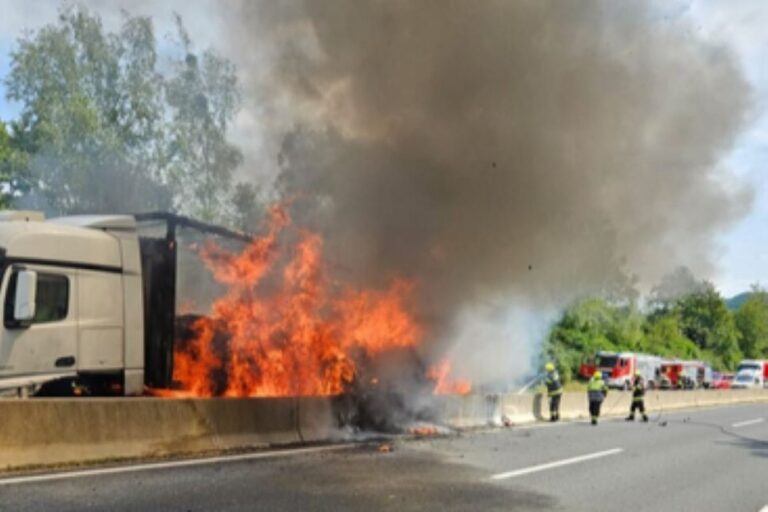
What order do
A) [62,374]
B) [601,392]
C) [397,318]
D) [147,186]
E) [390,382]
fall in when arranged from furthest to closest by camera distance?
[147,186] < [601,392] < [397,318] < [390,382] < [62,374]

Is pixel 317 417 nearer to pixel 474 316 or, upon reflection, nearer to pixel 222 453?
pixel 222 453

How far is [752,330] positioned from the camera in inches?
4154

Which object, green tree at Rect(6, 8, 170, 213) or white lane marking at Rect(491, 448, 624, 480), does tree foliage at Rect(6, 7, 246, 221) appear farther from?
white lane marking at Rect(491, 448, 624, 480)

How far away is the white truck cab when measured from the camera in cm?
891

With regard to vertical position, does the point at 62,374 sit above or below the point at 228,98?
below

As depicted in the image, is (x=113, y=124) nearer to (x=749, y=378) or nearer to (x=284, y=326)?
(x=284, y=326)

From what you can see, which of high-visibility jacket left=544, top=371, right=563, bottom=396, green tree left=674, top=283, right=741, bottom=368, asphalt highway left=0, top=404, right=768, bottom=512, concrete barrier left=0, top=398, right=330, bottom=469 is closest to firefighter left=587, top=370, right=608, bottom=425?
high-visibility jacket left=544, top=371, right=563, bottom=396

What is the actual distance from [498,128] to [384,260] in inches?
124

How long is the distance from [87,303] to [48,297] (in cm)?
54

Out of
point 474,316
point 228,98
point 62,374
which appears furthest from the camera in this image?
point 228,98

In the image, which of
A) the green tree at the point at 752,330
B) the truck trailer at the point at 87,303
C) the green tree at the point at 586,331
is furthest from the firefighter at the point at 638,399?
the green tree at the point at 752,330

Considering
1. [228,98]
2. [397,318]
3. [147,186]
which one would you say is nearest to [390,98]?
[397,318]

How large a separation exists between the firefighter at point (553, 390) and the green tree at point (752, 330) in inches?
3708

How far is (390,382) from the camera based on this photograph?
13.1 m
